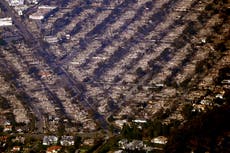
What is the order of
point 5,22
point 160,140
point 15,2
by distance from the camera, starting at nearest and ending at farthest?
point 160,140 → point 5,22 → point 15,2

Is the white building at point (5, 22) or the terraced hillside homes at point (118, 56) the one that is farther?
the white building at point (5, 22)

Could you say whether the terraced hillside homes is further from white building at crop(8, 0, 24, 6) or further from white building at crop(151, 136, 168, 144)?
white building at crop(151, 136, 168, 144)

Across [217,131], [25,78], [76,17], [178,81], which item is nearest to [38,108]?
[25,78]

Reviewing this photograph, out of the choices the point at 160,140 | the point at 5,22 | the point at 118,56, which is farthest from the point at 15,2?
the point at 160,140

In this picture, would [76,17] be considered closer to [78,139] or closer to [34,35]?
[34,35]

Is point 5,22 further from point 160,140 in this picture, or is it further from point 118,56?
point 160,140

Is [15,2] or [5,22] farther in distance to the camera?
[15,2]

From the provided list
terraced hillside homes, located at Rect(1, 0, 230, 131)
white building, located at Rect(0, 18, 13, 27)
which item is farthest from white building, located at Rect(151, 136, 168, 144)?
white building, located at Rect(0, 18, 13, 27)

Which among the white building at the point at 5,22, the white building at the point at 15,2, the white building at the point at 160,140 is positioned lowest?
the white building at the point at 15,2

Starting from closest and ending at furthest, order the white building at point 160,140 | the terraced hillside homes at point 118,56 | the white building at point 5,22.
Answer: the white building at point 160,140
the terraced hillside homes at point 118,56
the white building at point 5,22

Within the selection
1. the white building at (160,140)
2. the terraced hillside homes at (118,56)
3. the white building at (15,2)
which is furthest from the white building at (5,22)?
the white building at (160,140)

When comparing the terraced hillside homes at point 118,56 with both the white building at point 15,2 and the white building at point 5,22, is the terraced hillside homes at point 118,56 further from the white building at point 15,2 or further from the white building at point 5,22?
the white building at point 15,2
